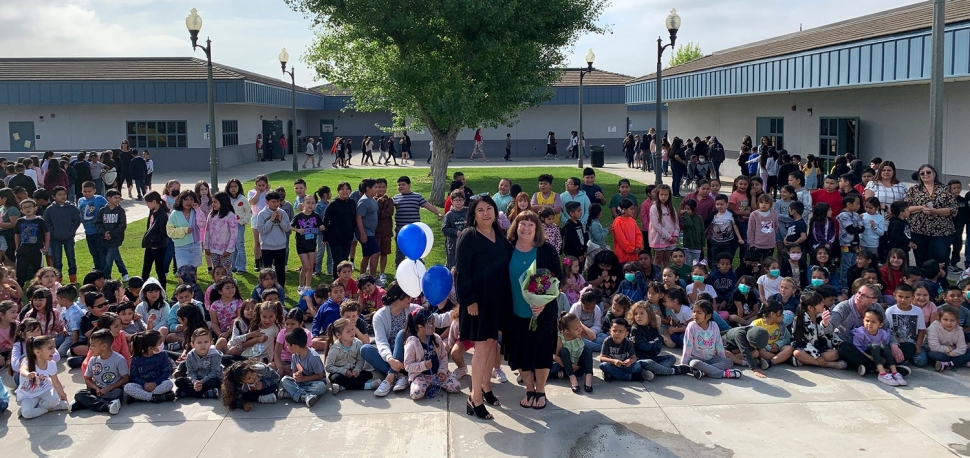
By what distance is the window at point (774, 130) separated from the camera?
2558 cm

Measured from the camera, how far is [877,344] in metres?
8.54

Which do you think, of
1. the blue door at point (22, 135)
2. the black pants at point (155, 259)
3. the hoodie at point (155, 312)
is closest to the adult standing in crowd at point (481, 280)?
the hoodie at point (155, 312)

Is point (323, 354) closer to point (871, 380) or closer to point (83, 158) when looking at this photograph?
point (871, 380)

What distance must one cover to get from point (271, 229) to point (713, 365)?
6.15m

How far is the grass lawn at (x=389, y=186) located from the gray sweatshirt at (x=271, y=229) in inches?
30.5

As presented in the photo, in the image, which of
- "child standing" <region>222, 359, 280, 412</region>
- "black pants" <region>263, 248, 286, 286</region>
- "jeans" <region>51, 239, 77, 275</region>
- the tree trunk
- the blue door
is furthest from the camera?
the blue door

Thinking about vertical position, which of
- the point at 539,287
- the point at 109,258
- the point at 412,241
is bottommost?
the point at 109,258

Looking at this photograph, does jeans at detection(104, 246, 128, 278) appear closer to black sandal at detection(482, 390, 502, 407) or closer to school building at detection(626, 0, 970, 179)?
black sandal at detection(482, 390, 502, 407)

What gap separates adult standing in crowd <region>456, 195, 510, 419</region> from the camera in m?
7.04

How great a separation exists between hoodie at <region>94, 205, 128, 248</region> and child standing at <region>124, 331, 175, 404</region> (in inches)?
188

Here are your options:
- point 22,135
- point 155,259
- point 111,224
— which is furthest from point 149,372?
point 22,135

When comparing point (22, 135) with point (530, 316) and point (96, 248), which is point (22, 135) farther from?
point (530, 316)

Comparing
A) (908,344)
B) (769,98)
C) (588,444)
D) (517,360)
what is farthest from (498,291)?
(769,98)

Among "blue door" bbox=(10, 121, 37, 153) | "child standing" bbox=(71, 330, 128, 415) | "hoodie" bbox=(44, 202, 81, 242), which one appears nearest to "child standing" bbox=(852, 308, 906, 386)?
"child standing" bbox=(71, 330, 128, 415)
